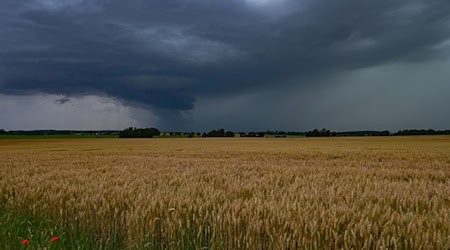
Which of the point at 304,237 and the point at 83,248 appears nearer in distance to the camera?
the point at 304,237

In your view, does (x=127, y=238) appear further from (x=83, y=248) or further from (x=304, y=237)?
(x=304, y=237)

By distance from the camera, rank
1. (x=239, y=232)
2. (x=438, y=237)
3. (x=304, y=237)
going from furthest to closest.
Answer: (x=239, y=232)
(x=304, y=237)
(x=438, y=237)

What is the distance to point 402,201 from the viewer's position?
161 inches

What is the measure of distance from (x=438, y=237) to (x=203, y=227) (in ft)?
7.76

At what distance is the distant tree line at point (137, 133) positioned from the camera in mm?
110438

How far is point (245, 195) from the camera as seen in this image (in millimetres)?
4867

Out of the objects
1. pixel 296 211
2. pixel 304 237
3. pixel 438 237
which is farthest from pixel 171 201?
pixel 438 237

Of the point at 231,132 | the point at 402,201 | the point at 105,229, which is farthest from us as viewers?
the point at 231,132

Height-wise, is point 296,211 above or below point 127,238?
above

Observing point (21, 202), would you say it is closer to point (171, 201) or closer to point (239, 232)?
point (171, 201)

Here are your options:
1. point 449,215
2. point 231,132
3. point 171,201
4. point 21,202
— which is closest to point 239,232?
point 171,201

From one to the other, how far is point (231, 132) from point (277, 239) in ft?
360

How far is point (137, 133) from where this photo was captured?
111750mm

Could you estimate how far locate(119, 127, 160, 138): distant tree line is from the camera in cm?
11044
